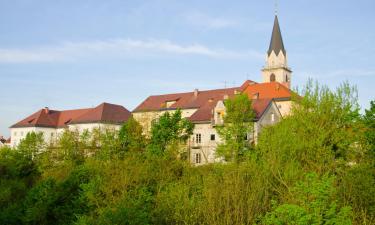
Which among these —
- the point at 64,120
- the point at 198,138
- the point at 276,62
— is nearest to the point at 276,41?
the point at 276,62

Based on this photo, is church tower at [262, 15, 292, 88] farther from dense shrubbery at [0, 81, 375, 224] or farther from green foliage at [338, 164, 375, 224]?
green foliage at [338, 164, 375, 224]

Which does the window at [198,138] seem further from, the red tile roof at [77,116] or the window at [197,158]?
the red tile roof at [77,116]

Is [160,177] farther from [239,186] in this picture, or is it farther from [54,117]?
[54,117]

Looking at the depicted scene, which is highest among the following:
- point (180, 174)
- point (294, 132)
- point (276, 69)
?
point (276, 69)

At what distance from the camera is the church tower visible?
87.0 m

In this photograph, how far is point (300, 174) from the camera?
2127 centimetres

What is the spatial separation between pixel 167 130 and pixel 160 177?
21.9 m

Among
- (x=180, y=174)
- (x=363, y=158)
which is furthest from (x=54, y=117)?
(x=363, y=158)

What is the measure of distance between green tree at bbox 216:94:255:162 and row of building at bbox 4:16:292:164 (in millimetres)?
2382

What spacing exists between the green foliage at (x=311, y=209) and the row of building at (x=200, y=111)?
2007 centimetres

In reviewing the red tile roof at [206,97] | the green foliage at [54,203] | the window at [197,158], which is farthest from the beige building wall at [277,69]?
the green foliage at [54,203]

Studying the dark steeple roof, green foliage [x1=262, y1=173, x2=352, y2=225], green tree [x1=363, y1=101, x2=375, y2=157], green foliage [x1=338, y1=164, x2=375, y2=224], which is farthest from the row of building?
green foliage [x1=262, y1=173, x2=352, y2=225]

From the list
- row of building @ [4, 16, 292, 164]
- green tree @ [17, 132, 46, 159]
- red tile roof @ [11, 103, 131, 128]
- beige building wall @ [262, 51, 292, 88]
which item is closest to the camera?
green tree @ [17, 132, 46, 159]

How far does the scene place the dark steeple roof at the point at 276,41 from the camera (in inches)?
3461
